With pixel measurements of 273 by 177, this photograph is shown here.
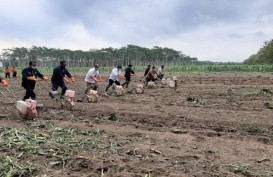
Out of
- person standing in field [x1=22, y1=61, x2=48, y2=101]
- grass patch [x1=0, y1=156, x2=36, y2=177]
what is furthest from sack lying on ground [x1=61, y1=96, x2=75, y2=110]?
grass patch [x1=0, y1=156, x2=36, y2=177]

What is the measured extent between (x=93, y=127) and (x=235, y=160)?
374 centimetres

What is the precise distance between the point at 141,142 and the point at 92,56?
Answer: 9264 centimetres

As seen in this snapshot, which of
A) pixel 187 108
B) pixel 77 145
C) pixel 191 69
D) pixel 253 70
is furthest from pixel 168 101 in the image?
pixel 191 69

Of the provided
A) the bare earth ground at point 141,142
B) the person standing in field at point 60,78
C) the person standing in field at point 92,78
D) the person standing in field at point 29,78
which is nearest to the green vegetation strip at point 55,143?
the bare earth ground at point 141,142

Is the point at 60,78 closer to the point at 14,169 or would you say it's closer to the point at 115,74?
the point at 115,74

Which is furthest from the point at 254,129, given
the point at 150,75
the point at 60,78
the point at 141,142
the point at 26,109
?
the point at 150,75

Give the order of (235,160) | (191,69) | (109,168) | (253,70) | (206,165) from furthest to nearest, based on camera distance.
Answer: (191,69) → (253,70) → (235,160) → (206,165) → (109,168)

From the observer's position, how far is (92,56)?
9875cm

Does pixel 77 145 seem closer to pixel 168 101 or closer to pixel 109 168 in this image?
pixel 109 168

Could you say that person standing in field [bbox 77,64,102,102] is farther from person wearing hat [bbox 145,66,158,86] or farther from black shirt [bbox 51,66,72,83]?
person wearing hat [bbox 145,66,158,86]

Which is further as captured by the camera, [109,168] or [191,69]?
[191,69]

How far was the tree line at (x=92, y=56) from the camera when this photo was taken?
9688 cm

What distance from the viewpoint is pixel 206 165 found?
5.87 m

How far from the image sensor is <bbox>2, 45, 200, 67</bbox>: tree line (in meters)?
96.9
